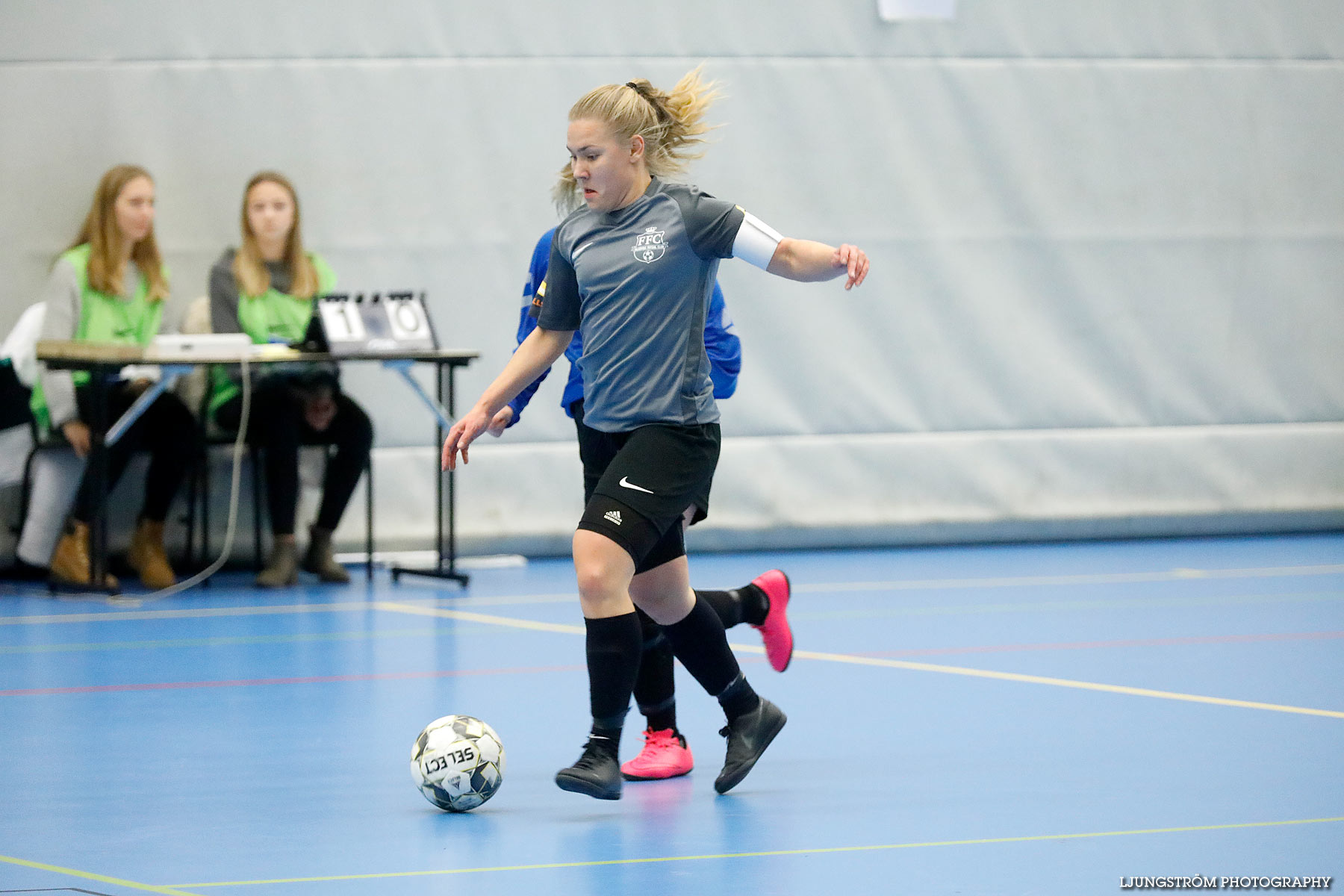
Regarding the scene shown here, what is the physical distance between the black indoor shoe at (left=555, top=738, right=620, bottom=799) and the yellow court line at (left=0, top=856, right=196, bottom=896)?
71 centimetres

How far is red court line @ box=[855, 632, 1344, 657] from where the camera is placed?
4.72 metres

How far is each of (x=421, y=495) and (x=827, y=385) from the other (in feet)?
6.51

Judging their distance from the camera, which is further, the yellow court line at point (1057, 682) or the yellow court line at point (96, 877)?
the yellow court line at point (1057, 682)

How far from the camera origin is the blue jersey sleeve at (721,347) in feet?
11.3

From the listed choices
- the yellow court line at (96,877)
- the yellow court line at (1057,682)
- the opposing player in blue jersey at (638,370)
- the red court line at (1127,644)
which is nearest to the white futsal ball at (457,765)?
the opposing player in blue jersey at (638,370)

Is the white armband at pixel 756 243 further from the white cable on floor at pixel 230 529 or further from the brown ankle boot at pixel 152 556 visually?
the brown ankle boot at pixel 152 556

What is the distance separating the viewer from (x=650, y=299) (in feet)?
9.82

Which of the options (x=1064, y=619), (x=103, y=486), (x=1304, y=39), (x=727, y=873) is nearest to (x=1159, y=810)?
(x=727, y=873)

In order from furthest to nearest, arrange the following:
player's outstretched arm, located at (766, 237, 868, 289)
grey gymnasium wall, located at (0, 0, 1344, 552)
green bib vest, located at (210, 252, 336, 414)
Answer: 1. grey gymnasium wall, located at (0, 0, 1344, 552)
2. green bib vest, located at (210, 252, 336, 414)
3. player's outstretched arm, located at (766, 237, 868, 289)

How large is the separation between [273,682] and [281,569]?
2031mm

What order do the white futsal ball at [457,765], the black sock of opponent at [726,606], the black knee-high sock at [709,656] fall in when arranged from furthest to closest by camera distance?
1. the black sock of opponent at [726,606]
2. the black knee-high sock at [709,656]
3. the white futsal ball at [457,765]

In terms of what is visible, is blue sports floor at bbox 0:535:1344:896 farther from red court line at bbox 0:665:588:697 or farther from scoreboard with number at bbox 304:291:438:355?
scoreboard with number at bbox 304:291:438:355

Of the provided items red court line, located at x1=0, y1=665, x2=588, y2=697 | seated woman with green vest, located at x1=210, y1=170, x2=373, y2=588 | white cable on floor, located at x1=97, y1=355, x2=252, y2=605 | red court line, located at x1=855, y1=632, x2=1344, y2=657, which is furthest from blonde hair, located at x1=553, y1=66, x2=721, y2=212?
seated woman with green vest, located at x1=210, y1=170, x2=373, y2=588

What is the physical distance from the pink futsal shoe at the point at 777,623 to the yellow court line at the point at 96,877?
166 cm
